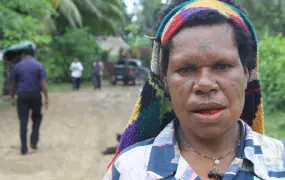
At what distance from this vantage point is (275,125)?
27.2 ft

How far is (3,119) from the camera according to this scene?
10805 millimetres

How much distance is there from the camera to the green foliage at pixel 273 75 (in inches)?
375

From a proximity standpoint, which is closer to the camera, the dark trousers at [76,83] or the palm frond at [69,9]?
the dark trousers at [76,83]

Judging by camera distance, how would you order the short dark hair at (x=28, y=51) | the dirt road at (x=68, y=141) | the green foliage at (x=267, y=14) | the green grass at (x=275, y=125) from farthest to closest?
1. the green foliage at (x=267, y=14)
2. the green grass at (x=275, y=125)
3. the short dark hair at (x=28, y=51)
4. the dirt road at (x=68, y=141)

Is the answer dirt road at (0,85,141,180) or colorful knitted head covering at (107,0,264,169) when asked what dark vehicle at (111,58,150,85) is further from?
colorful knitted head covering at (107,0,264,169)

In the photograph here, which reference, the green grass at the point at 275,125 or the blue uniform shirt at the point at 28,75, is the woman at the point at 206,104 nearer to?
the blue uniform shirt at the point at 28,75

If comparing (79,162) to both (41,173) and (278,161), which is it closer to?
(41,173)

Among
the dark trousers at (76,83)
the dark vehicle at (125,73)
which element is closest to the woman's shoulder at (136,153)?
the dark trousers at (76,83)

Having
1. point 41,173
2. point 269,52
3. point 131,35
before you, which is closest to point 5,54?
point 269,52

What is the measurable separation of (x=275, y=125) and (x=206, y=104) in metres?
7.27

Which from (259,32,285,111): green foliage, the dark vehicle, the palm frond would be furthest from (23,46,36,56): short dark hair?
the dark vehicle

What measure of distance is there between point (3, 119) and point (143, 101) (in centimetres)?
970

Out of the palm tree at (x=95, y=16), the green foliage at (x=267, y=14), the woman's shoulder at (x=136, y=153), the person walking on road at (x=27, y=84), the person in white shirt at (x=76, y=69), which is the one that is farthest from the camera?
the palm tree at (x=95, y=16)

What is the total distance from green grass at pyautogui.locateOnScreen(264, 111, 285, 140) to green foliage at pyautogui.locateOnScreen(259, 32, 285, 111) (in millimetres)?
329
